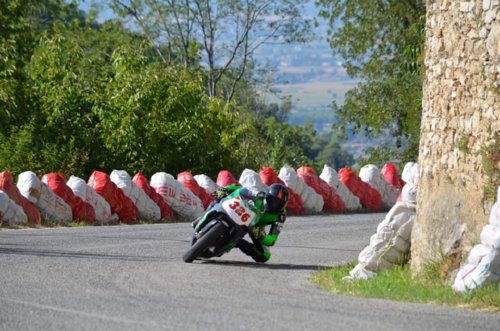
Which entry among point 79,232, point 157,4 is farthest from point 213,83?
point 79,232

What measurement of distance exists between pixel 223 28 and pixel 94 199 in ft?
131

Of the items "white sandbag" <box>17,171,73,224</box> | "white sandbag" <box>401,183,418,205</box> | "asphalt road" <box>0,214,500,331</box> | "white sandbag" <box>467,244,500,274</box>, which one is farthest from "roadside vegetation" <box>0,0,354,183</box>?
"white sandbag" <box>467,244,500,274</box>

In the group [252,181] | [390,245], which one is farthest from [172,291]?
[252,181]

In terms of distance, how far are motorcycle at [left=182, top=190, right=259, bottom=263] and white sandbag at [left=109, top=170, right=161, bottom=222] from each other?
7.32 meters

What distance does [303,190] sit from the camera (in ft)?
75.2

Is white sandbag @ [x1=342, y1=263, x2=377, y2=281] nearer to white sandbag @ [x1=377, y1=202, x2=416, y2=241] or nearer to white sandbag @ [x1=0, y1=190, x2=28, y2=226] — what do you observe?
white sandbag @ [x1=377, y1=202, x2=416, y2=241]

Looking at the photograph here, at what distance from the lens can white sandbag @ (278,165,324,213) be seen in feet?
74.5

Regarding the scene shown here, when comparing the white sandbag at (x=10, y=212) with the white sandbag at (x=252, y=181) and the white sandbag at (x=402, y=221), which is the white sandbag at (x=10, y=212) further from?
the white sandbag at (x=402, y=221)

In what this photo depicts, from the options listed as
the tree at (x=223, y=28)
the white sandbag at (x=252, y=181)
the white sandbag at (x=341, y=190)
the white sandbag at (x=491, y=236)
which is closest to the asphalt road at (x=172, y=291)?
the white sandbag at (x=491, y=236)

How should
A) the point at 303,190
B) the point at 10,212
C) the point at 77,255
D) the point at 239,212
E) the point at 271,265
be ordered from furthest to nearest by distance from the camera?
the point at 303,190 < the point at 10,212 < the point at 77,255 < the point at 271,265 < the point at 239,212

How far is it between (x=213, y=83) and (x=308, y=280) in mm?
44637

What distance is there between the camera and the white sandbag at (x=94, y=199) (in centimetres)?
1972

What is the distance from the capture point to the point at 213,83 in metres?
56.5

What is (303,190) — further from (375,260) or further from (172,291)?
(172,291)
